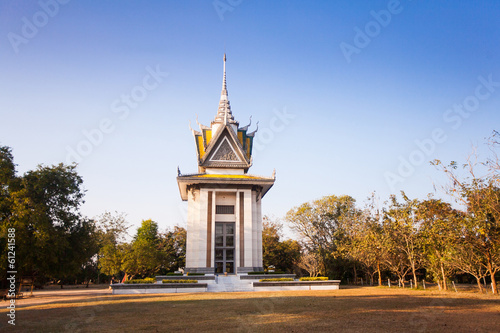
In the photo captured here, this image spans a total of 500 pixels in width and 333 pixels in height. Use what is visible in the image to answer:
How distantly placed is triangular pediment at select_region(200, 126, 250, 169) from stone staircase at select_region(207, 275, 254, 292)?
11.1 meters

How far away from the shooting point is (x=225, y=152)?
111 ft

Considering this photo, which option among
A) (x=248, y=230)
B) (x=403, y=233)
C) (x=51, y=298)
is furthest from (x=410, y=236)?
(x=51, y=298)

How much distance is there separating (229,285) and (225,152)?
545 inches

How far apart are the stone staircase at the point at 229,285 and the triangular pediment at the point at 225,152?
11142mm

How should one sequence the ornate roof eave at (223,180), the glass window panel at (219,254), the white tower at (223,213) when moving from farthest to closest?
1. the glass window panel at (219,254)
2. the ornate roof eave at (223,180)
3. the white tower at (223,213)

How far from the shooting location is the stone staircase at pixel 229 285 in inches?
899

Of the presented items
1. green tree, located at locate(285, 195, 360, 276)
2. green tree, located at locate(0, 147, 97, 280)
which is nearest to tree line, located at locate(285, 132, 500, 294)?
green tree, located at locate(285, 195, 360, 276)

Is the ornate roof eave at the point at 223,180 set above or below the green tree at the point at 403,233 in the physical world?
above

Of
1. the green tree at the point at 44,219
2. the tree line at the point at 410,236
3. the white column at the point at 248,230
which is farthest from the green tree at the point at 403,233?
the green tree at the point at 44,219

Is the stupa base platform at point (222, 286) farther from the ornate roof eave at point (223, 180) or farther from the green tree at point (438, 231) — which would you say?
the ornate roof eave at point (223, 180)

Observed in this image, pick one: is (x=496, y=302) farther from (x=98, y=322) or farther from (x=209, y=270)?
(x=209, y=270)

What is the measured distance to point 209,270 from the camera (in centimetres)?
2862

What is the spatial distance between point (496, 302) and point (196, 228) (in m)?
21.9

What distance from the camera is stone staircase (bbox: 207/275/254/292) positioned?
74.9 ft
